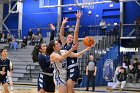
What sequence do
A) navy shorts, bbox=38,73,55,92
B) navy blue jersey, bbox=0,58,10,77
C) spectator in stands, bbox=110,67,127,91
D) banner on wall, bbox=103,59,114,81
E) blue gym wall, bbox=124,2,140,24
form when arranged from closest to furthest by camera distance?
1. navy shorts, bbox=38,73,55,92
2. navy blue jersey, bbox=0,58,10,77
3. spectator in stands, bbox=110,67,127,91
4. banner on wall, bbox=103,59,114,81
5. blue gym wall, bbox=124,2,140,24

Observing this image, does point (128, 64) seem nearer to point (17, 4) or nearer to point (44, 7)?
point (44, 7)

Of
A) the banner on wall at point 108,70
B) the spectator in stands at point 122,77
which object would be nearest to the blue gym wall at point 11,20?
the banner on wall at point 108,70

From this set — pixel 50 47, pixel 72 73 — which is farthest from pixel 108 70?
pixel 50 47

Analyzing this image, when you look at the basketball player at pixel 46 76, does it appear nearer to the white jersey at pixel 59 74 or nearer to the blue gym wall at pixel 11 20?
the white jersey at pixel 59 74

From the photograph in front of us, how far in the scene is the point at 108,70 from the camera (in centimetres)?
2041

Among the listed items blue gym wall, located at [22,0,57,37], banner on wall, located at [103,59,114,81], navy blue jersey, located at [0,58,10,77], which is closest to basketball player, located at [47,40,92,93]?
navy blue jersey, located at [0,58,10,77]

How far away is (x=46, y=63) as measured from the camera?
26.5 ft

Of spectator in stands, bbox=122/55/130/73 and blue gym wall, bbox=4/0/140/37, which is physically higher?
blue gym wall, bbox=4/0/140/37

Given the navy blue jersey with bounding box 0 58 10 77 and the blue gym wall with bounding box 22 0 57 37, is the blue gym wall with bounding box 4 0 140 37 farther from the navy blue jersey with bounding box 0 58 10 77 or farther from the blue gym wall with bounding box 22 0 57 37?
the navy blue jersey with bounding box 0 58 10 77

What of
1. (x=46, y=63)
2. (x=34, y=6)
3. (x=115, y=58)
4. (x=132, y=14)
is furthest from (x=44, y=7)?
(x=46, y=63)

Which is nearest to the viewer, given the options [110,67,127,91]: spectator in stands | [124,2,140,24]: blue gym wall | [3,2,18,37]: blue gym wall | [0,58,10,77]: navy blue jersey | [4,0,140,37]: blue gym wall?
[0,58,10,77]: navy blue jersey

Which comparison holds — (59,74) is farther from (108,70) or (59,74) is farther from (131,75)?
(108,70)

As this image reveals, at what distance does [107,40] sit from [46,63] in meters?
14.4

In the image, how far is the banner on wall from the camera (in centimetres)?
2019
